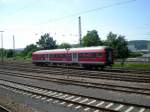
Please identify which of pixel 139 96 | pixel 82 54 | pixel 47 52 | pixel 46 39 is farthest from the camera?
pixel 46 39

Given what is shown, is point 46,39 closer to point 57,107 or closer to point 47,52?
point 47,52

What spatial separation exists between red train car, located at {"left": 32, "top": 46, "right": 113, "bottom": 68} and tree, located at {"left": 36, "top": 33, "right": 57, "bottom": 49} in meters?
70.2

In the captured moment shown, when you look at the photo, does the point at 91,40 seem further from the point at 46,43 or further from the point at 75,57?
the point at 75,57

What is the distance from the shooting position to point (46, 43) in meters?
115

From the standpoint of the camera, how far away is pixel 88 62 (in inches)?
1320

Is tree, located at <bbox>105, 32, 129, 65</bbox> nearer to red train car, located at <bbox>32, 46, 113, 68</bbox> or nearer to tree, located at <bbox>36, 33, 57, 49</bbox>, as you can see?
red train car, located at <bbox>32, 46, 113, 68</bbox>

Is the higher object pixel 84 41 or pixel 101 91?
pixel 84 41

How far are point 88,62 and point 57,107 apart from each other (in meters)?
20.0

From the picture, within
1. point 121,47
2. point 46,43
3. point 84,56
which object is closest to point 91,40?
point 121,47

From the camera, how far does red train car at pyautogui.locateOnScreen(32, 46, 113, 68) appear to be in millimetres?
31953

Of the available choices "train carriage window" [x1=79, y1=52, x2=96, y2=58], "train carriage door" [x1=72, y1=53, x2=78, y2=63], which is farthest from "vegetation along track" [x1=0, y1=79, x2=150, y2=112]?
"train carriage door" [x1=72, y1=53, x2=78, y2=63]

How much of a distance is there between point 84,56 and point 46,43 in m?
82.2

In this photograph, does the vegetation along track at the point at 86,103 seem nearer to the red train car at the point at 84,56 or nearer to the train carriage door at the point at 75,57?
the red train car at the point at 84,56

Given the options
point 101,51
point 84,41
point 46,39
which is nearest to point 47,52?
point 101,51
